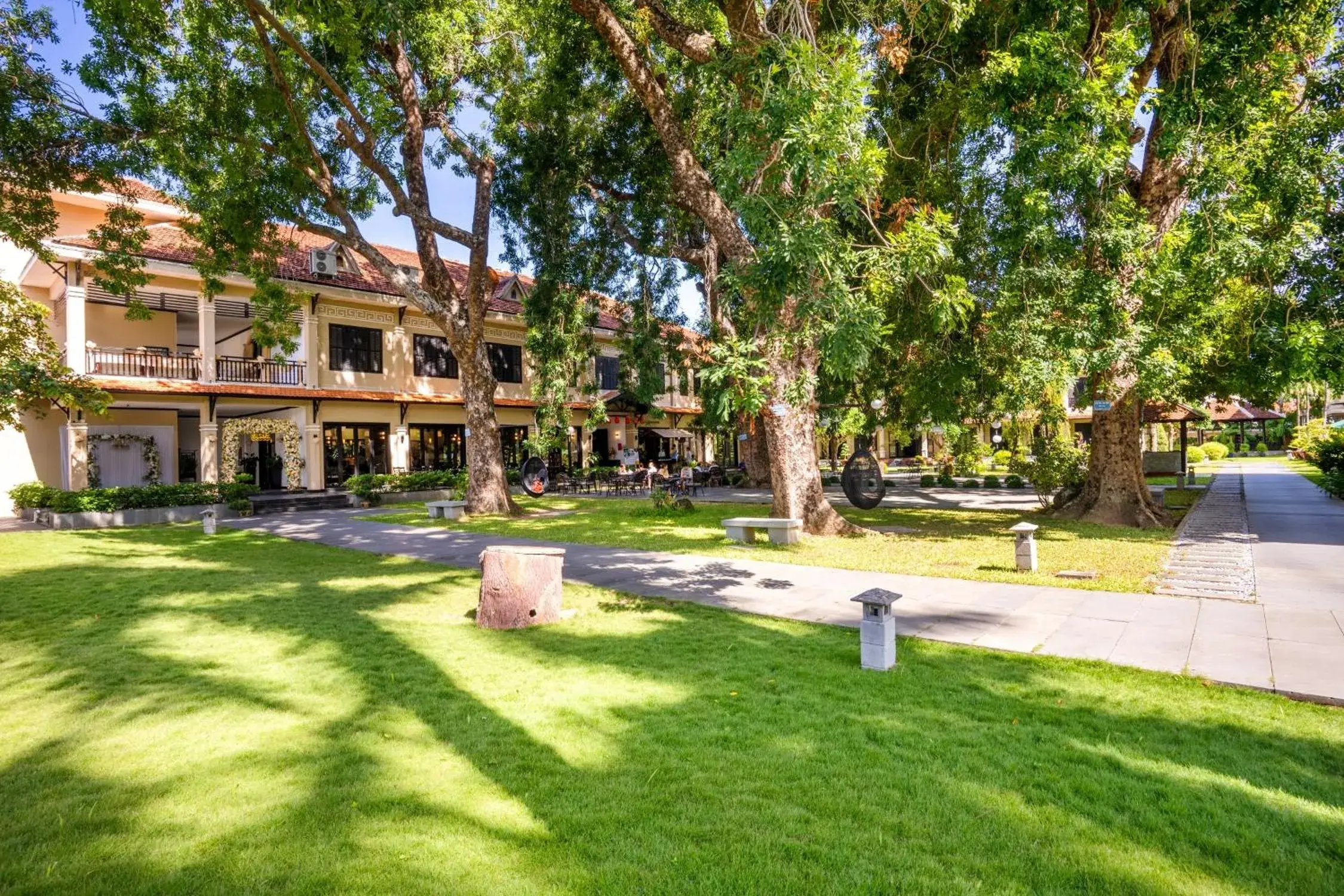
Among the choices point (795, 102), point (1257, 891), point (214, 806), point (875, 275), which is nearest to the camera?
point (1257, 891)

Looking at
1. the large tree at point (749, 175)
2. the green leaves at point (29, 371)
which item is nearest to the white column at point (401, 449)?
the large tree at point (749, 175)

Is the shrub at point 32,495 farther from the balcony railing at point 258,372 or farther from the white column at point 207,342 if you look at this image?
the balcony railing at point 258,372

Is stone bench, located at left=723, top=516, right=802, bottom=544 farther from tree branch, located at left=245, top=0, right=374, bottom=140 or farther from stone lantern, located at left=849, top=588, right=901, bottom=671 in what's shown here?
tree branch, located at left=245, top=0, right=374, bottom=140

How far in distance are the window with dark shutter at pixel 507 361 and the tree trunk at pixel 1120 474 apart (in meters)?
21.0

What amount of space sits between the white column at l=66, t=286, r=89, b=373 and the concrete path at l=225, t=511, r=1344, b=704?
13429 millimetres

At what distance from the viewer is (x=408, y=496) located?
2233 centimetres

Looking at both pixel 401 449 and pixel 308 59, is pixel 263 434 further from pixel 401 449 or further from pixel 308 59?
pixel 308 59

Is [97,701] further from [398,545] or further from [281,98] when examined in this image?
[281,98]

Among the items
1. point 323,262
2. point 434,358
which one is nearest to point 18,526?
point 323,262

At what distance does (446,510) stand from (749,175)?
13115 mm

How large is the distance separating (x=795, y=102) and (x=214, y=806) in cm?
650

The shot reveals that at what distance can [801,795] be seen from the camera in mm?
3398

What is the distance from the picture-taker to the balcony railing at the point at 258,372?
2078 cm

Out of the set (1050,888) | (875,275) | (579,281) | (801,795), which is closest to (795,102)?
(875,275)
